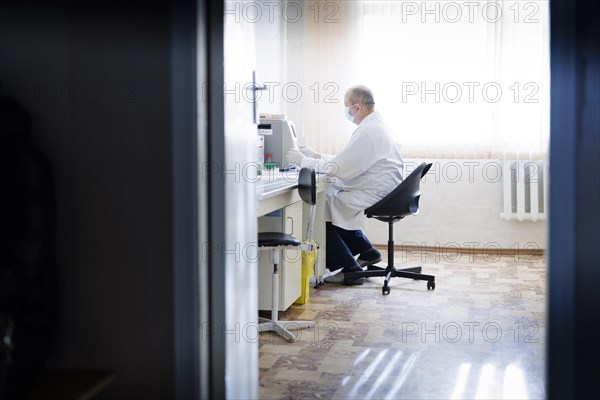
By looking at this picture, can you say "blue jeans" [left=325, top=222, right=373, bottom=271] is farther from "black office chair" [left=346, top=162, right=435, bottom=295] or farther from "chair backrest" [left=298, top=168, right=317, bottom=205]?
"chair backrest" [left=298, top=168, right=317, bottom=205]

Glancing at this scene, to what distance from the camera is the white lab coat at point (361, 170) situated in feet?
15.8

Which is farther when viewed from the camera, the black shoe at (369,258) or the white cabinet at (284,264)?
the black shoe at (369,258)

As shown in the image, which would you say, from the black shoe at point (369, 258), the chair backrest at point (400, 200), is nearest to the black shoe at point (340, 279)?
the black shoe at point (369, 258)

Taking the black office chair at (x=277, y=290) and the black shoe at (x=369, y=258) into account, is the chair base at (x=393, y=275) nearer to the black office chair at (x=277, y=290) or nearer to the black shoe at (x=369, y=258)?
the black shoe at (x=369, y=258)

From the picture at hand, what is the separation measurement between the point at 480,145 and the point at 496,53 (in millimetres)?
741

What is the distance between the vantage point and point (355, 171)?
484cm

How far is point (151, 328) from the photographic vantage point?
2.09 m

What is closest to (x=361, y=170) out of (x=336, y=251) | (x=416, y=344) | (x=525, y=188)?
(x=336, y=251)

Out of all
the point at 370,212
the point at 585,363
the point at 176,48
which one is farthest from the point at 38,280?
the point at 370,212

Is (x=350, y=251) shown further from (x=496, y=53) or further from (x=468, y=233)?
(x=496, y=53)

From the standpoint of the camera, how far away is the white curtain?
588 cm

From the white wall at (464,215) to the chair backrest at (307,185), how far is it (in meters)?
2.28

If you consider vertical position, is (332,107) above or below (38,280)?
above

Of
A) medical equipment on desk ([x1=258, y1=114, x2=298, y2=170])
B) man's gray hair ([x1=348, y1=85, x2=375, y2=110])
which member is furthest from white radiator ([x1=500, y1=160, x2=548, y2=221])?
medical equipment on desk ([x1=258, y1=114, x2=298, y2=170])
